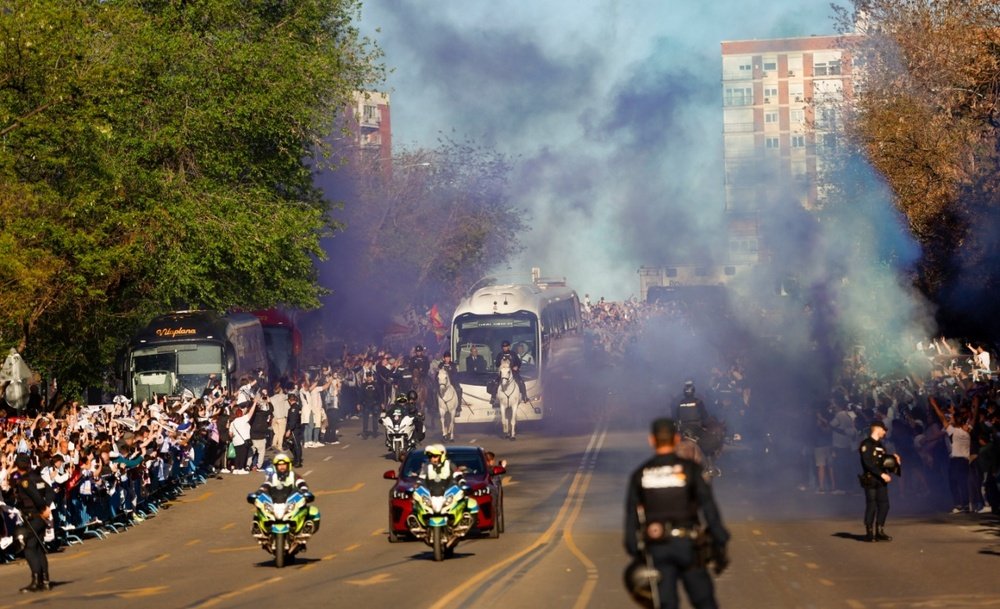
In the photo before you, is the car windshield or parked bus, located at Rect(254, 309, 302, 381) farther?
parked bus, located at Rect(254, 309, 302, 381)

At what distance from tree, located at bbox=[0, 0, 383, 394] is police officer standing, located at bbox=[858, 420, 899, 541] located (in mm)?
17950

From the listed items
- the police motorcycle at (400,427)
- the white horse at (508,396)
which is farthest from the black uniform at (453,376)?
the police motorcycle at (400,427)

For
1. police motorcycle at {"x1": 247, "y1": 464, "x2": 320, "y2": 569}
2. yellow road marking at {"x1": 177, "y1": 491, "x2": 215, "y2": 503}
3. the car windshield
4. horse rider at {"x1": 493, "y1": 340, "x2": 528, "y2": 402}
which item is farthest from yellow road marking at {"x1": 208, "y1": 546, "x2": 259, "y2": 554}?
horse rider at {"x1": 493, "y1": 340, "x2": 528, "y2": 402}

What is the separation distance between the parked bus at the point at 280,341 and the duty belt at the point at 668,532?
5113 centimetres

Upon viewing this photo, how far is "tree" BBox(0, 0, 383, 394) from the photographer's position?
33.8m

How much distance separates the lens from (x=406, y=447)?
126ft

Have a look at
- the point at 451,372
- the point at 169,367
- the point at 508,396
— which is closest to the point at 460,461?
the point at 508,396

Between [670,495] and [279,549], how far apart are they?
1180 centimetres

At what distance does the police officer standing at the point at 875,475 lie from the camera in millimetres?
22891

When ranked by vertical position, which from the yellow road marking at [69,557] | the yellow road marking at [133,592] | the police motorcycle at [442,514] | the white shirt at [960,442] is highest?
the white shirt at [960,442]

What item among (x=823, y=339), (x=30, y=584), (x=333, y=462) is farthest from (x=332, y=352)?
(x=30, y=584)

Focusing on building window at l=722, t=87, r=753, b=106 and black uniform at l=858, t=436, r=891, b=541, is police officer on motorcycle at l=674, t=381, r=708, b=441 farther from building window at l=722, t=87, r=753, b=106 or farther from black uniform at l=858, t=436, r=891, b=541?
building window at l=722, t=87, r=753, b=106

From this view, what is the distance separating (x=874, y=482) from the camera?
22812 millimetres

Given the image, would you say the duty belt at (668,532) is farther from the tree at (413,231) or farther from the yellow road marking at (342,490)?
the tree at (413,231)
